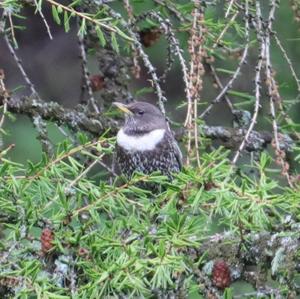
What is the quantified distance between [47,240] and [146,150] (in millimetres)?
2088

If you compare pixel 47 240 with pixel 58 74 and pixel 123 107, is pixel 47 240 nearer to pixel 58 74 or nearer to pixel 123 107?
pixel 123 107

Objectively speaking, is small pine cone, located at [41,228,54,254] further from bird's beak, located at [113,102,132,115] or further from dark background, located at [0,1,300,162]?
A: dark background, located at [0,1,300,162]

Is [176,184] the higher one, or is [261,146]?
[176,184]

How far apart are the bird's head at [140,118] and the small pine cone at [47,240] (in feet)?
6.60

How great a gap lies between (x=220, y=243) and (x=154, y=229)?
22.2 inches

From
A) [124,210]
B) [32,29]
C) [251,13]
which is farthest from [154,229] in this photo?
[32,29]

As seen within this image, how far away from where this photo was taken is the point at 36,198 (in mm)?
3150

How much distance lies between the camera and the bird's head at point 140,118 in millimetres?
5070

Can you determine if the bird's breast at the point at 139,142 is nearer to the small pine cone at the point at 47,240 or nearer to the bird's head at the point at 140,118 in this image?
the bird's head at the point at 140,118

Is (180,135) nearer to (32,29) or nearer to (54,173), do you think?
(54,173)

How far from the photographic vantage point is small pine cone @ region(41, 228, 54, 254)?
9.75 ft

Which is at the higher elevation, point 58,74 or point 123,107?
point 123,107

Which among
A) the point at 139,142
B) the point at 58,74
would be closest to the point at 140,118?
the point at 139,142

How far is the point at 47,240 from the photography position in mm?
2975
